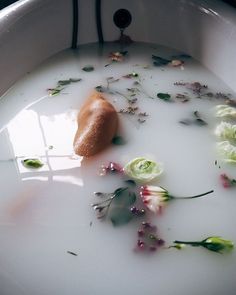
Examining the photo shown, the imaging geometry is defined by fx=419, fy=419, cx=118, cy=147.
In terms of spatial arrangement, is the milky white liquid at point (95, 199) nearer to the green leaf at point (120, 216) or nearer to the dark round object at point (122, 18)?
the green leaf at point (120, 216)

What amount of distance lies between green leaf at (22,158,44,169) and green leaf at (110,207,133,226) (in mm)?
329

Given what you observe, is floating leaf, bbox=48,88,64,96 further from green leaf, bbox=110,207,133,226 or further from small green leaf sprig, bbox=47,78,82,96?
green leaf, bbox=110,207,133,226

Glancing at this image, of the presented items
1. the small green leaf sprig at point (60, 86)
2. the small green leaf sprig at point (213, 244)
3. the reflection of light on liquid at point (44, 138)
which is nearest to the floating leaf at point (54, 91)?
the small green leaf sprig at point (60, 86)

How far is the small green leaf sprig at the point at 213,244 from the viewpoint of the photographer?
109 cm

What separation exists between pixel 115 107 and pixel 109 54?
519mm

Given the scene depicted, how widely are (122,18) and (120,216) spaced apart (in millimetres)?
1291

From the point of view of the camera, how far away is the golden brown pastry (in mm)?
1383

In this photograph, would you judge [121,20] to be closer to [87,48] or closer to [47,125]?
[87,48]

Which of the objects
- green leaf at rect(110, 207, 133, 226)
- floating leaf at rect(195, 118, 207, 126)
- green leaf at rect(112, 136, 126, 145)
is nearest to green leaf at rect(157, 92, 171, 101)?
floating leaf at rect(195, 118, 207, 126)

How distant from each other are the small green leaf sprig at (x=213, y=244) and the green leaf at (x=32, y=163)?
0.52 metres

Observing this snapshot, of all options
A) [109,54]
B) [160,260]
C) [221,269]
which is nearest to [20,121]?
[109,54]

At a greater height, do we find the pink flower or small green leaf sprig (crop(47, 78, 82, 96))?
small green leaf sprig (crop(47, 78, 82, 96))

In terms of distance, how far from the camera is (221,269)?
1.05 meters

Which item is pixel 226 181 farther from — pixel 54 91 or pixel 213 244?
pixel 54 91
